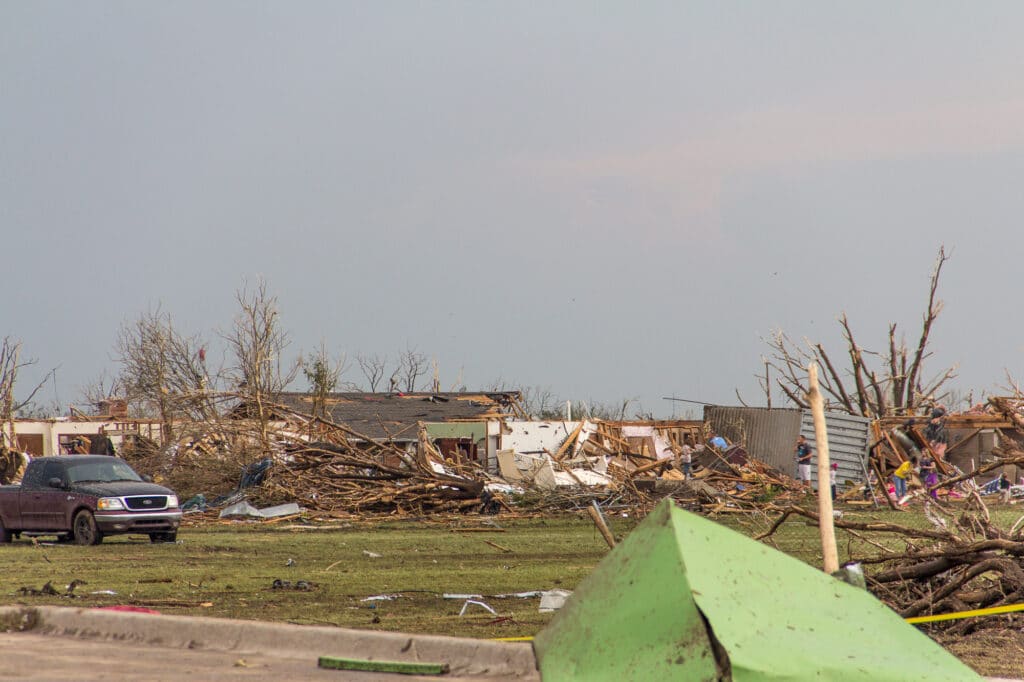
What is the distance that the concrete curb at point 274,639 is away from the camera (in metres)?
8.45

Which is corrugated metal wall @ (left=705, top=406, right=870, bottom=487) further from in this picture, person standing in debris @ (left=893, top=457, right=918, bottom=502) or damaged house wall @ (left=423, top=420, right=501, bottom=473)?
damaged house wall @ (left=423, top=420, right=501, bottom=473)

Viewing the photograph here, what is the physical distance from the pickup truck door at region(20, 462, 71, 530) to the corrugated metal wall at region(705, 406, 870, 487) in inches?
879

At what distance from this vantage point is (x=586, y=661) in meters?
5.97

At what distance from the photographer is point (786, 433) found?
41469mm

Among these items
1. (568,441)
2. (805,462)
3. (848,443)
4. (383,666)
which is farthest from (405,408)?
(383,666)

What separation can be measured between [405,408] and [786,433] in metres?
19.3

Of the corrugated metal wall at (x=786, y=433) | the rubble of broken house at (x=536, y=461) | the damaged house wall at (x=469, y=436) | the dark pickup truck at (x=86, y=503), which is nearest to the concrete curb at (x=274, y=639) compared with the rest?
the dark pickup truck at (x=86, y=503)

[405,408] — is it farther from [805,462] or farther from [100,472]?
[100,472]

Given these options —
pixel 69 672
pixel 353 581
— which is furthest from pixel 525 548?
pixel 69 672

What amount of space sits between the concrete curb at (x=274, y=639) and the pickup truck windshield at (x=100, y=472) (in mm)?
11973

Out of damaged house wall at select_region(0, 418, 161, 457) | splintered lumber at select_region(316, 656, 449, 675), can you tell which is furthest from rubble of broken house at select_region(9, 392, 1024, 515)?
splintered lumber at select_region(316, 656, 449, 675)

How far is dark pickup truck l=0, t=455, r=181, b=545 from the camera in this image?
2111cm

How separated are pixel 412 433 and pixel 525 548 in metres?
30.2

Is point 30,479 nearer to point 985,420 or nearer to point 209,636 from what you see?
point 209,636
